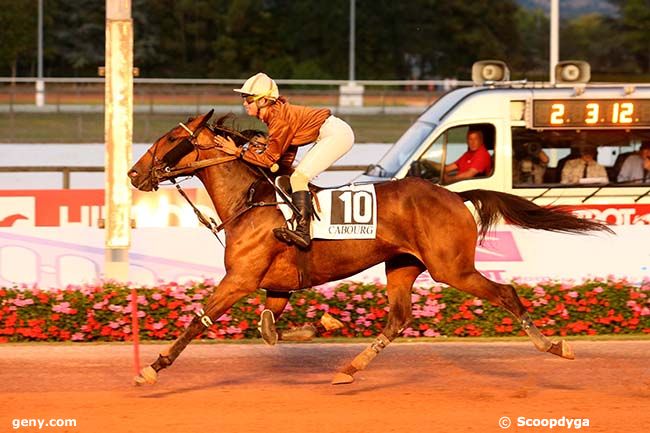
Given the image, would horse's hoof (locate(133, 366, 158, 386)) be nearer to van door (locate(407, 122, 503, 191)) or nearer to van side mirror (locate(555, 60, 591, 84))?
van door (locate(407, 122, 503, 191))

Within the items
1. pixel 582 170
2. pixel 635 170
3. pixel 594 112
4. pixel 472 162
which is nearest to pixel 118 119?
pixel 472 162

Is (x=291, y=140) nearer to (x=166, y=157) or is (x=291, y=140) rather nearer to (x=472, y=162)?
(x=166, y=157)

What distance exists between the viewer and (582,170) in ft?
49.4

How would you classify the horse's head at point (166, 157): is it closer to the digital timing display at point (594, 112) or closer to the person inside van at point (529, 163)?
the person inside van at point (529, 163)

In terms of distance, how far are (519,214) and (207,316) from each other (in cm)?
245

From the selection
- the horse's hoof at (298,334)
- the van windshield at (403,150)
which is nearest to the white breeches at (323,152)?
the horse's hoof at (298,334)

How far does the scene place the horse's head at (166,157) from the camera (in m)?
9.11

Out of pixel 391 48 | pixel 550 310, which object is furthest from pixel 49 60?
pixel 550 310

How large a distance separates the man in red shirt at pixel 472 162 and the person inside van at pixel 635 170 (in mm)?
1542

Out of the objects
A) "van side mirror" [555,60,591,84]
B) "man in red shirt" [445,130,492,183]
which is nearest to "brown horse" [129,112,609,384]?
"man in red shirt" [445,130,492,183]

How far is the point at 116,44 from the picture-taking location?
11.1 m

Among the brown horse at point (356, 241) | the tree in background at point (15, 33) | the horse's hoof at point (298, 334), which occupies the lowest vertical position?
the horse's hoof at point (298, 334)

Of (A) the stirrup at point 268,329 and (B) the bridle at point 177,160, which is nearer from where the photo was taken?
(A) the stirrup at point 268,329

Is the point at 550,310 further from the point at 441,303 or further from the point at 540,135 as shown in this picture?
the point at 540,135
